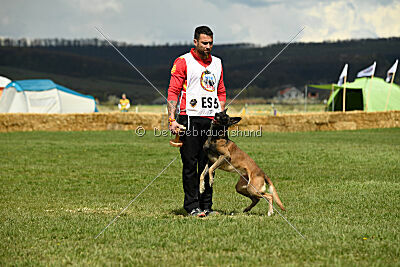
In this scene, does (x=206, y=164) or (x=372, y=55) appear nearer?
(x=206, y=164)

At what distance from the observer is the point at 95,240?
6582 mm

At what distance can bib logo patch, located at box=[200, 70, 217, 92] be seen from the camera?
802cm

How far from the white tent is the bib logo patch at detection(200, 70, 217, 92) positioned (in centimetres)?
3655

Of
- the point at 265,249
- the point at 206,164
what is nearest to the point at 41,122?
the point at 206,164

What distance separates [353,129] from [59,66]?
565 feet

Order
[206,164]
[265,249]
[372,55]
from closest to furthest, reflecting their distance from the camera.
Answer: [265,249] → [206,164] → [372,55]

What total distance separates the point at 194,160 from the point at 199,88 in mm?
1149

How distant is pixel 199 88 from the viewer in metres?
8.04

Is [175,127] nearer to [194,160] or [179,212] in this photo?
[194,160]

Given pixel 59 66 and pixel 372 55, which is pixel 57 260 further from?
pixel 59 66

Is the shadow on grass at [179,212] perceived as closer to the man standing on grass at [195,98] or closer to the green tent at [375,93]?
the man standing on grass at [195,98]

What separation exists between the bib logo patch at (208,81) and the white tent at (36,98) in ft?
120

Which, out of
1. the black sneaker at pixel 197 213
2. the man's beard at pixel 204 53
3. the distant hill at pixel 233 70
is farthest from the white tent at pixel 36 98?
the distant hill at pixel 233 70

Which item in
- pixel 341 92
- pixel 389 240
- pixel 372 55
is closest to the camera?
pixel 389 240
